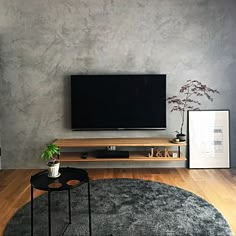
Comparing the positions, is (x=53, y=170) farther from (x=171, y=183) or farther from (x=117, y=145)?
(x=171, y=183)

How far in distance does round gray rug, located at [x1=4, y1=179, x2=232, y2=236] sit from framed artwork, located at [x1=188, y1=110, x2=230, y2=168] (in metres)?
1.07

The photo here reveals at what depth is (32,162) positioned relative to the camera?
177 inches

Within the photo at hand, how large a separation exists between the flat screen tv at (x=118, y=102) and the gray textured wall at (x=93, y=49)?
0.16 meters

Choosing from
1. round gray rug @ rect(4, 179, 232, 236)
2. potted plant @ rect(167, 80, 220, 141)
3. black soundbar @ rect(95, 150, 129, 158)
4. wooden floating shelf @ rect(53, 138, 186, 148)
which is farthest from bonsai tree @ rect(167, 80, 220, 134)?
round gray rug @ rect(4, 179, 232, 236)

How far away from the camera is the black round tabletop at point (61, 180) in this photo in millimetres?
2236

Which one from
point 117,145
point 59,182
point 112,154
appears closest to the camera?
point 59,182

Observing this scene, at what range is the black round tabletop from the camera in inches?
88.0

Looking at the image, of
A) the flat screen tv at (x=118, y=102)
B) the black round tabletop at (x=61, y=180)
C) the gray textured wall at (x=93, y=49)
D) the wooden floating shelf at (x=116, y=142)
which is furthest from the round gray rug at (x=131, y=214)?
the gray textured wall at (x=93, y=49)

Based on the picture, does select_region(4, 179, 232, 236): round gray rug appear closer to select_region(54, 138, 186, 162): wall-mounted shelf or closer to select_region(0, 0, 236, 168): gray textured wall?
select_region(54, 138, 186, 162): wall-mounted shelf

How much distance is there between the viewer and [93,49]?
4363 millimetres

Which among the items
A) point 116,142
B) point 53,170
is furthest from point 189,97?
point 53,170

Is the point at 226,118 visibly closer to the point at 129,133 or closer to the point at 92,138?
the point at 129,133

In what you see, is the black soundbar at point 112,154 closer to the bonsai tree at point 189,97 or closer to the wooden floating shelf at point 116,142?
the wooden floating shelf at point 116,142

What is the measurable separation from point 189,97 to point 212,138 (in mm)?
702
